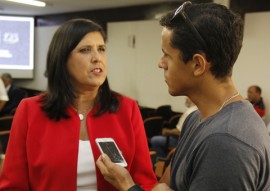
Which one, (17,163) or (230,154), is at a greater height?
(230,154)

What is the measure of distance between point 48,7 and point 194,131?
8.34m

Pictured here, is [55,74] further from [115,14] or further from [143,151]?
[115,14]

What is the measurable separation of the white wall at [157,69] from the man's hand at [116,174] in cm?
476

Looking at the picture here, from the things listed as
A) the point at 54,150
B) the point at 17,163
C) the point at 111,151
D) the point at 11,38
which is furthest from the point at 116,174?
the point at 11,38

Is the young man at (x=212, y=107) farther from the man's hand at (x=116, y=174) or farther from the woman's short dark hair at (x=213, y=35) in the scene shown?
the man's hand at (x=116, y=174)

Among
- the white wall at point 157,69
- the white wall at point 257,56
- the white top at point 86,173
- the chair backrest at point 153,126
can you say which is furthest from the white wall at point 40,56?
the white top at point 86,173

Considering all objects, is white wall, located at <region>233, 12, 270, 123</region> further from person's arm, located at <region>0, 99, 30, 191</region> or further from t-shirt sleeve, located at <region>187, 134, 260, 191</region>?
t-shirt sleeve, located at <region>187, 134, 260, 191</region>

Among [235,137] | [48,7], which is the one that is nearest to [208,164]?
[235,137]

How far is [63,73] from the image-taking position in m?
1.56

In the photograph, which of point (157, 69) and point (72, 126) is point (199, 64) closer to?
point (72, 126)

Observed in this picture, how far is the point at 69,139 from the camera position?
1485 millimetres

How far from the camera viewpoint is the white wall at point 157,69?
552 centimetres

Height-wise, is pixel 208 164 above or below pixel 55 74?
below

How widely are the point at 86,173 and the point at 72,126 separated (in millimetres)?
212
